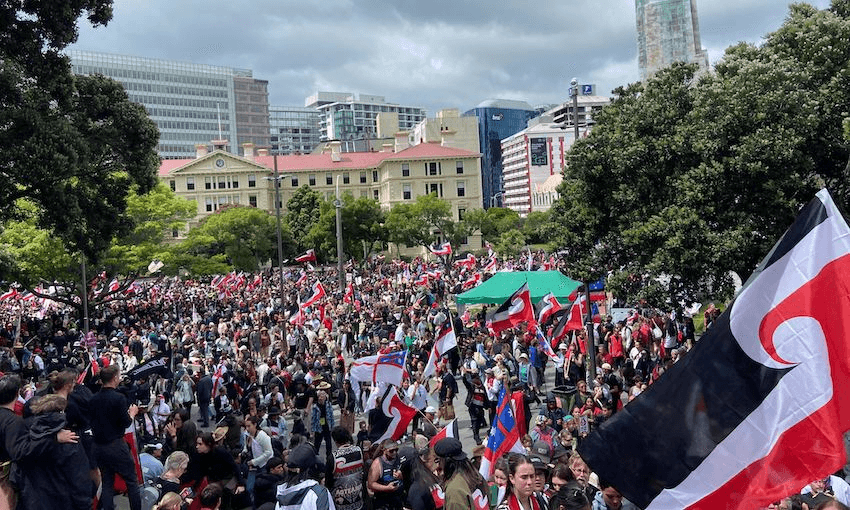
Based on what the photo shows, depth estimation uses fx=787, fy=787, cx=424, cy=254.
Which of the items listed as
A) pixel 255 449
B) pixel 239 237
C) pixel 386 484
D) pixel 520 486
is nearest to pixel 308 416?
pixel 255 449

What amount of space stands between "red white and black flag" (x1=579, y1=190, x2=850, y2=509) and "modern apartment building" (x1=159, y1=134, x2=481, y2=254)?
90.7 m

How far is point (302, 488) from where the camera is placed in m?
6.55

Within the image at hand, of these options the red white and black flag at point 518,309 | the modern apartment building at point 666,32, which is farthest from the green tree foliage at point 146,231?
the modern apartment building at point 666,32

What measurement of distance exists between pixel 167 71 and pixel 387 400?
158352 millimetres

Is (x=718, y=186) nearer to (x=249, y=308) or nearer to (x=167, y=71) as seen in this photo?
(x=249, y=308)

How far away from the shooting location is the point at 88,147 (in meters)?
19.0

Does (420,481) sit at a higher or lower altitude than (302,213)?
lower

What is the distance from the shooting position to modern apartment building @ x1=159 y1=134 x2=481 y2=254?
9775 cm

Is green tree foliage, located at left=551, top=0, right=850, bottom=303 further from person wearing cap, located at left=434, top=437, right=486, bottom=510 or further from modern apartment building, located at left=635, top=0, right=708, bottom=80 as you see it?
modern apartment building, located at left=635, top=0, right=708, bottom=80

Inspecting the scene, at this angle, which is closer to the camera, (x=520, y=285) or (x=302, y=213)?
(x=520, y=285)

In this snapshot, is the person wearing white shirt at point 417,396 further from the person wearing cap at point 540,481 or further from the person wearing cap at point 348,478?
the person wearing cap at point 540,481

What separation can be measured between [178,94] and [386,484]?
161 m

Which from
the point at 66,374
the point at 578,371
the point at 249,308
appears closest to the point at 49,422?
the point at 66,374

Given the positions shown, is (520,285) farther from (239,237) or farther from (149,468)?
(239,237)
